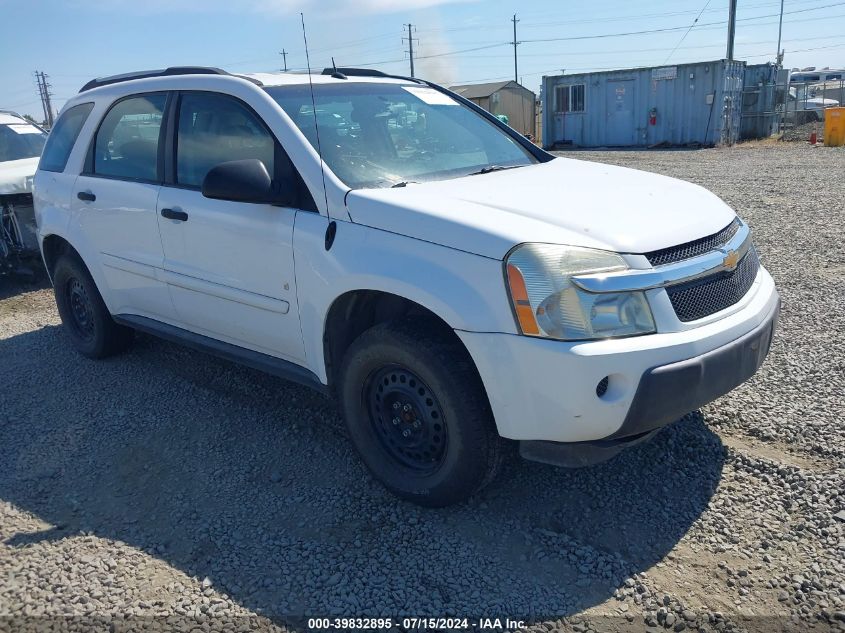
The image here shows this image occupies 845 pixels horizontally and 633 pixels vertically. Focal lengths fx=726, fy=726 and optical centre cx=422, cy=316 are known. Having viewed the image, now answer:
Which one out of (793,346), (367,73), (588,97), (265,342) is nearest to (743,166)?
(588,97)

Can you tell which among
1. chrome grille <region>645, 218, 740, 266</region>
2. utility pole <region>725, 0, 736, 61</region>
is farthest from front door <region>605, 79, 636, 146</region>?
chrome grille <region>645, 218, 740, 266</region>

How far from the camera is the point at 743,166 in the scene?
17250 millimetres

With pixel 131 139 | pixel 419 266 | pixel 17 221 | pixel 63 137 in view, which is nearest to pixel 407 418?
pixel 419 266

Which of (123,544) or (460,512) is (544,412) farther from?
(123,544)

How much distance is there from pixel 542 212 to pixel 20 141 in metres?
8.43

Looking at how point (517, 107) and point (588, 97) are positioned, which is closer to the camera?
A: point (588, 97)

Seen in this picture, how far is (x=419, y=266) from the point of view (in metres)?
2.98

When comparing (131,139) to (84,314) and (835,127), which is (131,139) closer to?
(84,314)

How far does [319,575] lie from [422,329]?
42.7 inches

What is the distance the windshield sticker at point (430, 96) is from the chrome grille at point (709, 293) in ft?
6.77

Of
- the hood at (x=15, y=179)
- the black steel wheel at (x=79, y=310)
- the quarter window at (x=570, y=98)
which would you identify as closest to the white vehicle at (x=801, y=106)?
the quarter window at (x=570, y=98)

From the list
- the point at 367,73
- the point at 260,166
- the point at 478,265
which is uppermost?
the point at 367,73

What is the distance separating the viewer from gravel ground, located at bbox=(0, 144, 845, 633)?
8.87 feet

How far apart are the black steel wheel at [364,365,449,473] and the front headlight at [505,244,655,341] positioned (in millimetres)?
632
